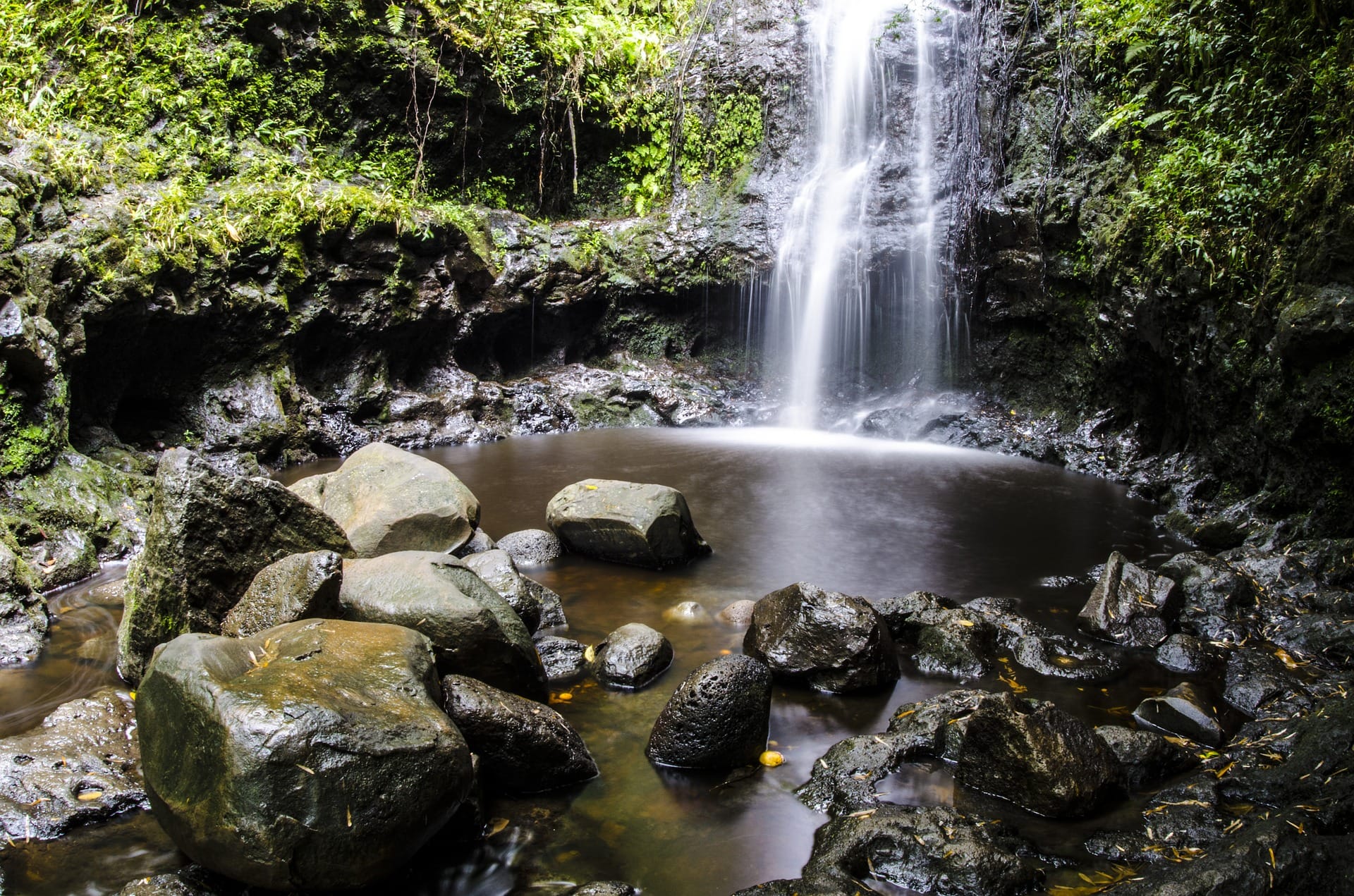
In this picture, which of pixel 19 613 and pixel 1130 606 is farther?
pixel 1130 606

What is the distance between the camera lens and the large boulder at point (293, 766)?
9.62ft

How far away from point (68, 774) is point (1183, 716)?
5743mm

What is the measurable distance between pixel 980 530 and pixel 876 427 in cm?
610

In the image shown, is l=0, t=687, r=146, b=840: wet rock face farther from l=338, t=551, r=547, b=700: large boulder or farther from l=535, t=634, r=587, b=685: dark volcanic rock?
l=535, t=634, r=587, b=685: dark volcanic rock

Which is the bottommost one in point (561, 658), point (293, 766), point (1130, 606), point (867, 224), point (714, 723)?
point (561, 658)

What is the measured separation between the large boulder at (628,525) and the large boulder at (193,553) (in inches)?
115

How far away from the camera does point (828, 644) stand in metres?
5.13

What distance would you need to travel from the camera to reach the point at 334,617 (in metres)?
4.41

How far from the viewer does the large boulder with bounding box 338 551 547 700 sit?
4.38m

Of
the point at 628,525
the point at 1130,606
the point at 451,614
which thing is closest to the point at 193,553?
the point at 451,614

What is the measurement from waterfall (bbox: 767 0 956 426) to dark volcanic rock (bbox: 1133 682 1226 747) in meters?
11.0

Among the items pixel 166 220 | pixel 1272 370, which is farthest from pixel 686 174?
pixel 1272 370

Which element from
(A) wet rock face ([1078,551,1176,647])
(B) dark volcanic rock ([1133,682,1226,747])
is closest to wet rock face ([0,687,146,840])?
(B) dark volcanic rock ([1133,682,1226,747])

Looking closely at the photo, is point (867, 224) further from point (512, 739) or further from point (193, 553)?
point (512, 739)
